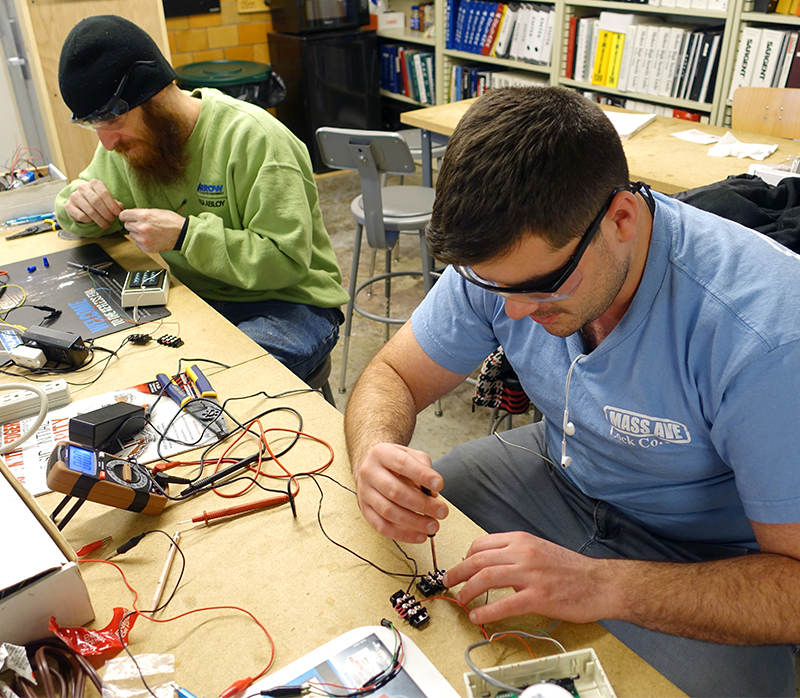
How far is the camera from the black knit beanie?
60.6 inches

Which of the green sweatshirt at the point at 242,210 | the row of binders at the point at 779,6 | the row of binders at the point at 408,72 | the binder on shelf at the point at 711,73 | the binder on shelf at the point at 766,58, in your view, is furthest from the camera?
the row of binders at the point at 408,72

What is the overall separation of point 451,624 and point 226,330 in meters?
0.90

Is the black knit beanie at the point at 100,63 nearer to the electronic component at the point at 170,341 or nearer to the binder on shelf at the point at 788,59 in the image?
the electronic component at the point at 170,341

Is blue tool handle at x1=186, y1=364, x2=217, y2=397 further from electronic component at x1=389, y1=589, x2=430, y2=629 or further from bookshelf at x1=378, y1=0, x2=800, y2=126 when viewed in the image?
bookshelf at x1=378, y1=0, x2=800, y2=126

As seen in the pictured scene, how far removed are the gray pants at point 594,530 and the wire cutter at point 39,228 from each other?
4.65 ft

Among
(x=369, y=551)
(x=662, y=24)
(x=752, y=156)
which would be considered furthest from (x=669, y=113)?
(x=369, y=551)

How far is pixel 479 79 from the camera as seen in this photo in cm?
443

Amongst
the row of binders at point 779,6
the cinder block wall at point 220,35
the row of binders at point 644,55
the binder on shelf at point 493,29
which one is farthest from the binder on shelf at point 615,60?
the cinder block wall at point 220,35

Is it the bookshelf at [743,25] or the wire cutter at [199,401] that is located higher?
the bookshelf at [743,25]

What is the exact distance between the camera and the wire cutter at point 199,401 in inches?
48.2

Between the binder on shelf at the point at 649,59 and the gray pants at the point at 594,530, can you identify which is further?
the binder on shelf at the point at 649,59

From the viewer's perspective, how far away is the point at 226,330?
1.54 meters

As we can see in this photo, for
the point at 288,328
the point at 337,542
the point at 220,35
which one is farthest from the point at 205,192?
the point at 220,35

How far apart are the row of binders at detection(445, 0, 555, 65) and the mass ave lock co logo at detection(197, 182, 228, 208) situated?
2.85m
